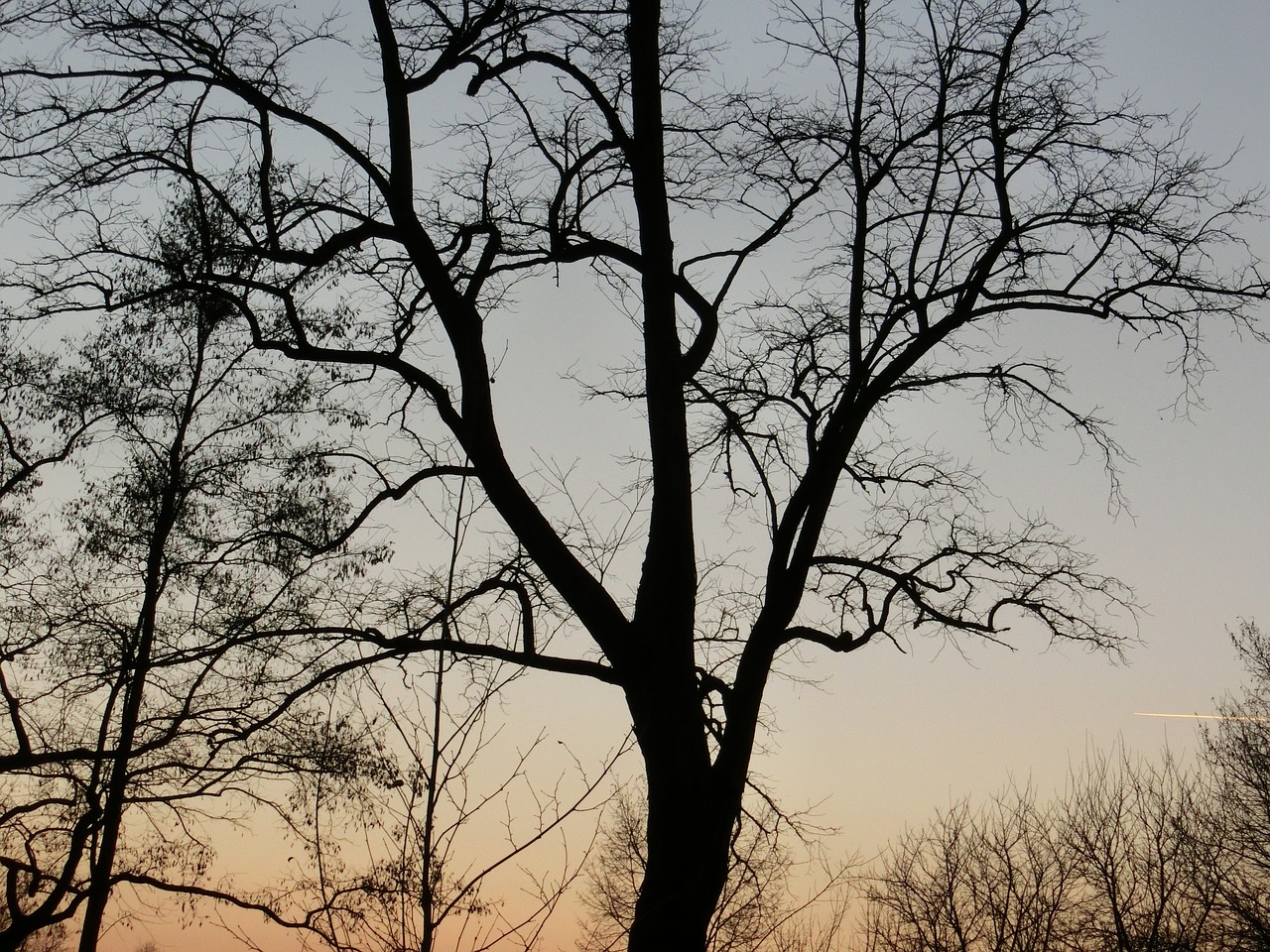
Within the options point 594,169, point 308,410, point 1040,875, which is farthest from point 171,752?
point 1040,875

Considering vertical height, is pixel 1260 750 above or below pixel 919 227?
above

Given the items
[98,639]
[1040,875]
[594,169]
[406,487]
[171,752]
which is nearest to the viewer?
[406,487]

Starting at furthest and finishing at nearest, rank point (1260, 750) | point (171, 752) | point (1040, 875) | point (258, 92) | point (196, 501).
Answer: point (1260, 750)
point (1040, 875)
point (196, 501)
point (171, 752)
point (258, 92)

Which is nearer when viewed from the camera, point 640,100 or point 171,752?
point 640,100

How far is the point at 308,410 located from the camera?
14797 mm

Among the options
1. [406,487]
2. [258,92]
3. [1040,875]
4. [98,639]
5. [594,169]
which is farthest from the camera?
[1040,875]

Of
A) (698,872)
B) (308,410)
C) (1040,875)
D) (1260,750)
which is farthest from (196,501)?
(1260,750)

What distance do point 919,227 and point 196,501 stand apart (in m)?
10.5

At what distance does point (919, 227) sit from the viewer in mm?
7750

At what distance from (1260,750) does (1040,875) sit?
9.83 metres

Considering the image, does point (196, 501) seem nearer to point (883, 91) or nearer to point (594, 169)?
point (594, 169)

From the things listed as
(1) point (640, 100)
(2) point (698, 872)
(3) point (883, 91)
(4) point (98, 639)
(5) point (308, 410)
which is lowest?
(2) point (698, 872)

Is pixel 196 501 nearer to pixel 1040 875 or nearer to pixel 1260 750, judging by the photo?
pixel 1040 875

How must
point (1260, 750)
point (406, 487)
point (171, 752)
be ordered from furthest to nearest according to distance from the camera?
point (1260, 750) < point (171, 752) < point (406, 487)
